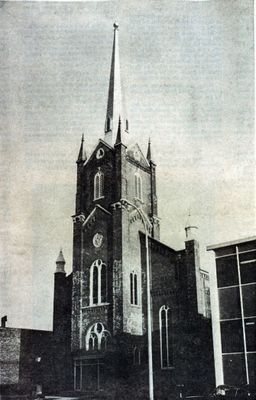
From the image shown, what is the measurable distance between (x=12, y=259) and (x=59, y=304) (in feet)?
34.8

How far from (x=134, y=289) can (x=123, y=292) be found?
4.25 feet

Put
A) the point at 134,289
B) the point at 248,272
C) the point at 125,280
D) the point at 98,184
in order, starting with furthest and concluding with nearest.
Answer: the point at 98,184 < the point at 134,289 < the point at 125,280 < the point at 248,272

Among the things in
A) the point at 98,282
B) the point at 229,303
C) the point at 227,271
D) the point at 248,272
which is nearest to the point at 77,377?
the point at 98,282

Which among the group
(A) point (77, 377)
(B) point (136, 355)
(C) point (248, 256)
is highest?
(C) point (248, 256)

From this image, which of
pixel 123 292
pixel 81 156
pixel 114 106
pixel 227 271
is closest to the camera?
pixel 227 271

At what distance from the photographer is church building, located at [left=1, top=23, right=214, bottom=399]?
22.6m

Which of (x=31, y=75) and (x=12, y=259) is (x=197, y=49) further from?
(x=12, y=259)

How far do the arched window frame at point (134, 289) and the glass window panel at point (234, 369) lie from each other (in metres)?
8.53

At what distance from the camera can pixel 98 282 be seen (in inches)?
1061

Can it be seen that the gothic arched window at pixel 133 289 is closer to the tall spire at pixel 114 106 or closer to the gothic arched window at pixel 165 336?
the gothic arched window at pixel 165 336

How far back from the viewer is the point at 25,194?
19469mm

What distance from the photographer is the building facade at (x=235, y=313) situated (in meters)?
16.9

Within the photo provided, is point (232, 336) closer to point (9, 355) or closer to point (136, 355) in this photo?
point (136, 355)

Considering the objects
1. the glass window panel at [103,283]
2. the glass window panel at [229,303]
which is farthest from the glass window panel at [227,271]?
the glass window panel at [103,283]
